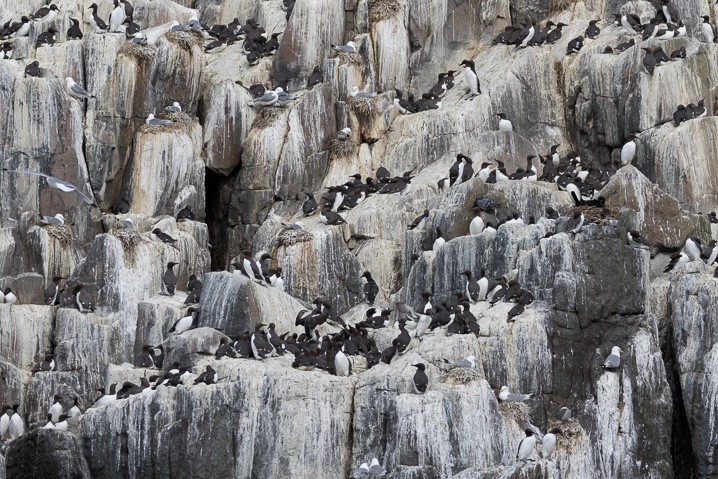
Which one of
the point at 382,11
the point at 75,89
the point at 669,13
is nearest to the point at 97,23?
the point at 75,89

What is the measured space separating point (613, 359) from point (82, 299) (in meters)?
11.0

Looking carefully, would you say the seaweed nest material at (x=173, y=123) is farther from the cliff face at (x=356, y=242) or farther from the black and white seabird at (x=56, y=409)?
the black and white seabird at (x=56, y=409)

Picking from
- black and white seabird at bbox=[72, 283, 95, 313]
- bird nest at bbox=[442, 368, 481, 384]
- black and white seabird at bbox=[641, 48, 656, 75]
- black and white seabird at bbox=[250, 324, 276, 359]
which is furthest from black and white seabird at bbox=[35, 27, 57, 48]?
bird nest at bbox=[442, 368, 481, 384]

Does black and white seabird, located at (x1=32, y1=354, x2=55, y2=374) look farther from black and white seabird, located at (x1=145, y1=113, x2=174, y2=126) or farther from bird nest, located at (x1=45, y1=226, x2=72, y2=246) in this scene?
black and white seabird, located at (x1=145, y1=113, x2=174, y2=126)

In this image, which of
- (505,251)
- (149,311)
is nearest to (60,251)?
(149,311)

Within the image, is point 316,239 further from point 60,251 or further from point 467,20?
point 467,20

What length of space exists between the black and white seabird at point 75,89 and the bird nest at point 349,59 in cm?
557

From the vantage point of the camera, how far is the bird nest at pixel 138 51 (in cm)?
4684

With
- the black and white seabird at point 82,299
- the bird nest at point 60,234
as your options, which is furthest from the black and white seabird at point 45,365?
the bird nest at point 60,234

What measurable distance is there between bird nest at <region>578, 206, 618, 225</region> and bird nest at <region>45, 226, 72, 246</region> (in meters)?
11.2

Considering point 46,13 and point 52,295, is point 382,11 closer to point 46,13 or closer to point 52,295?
point 46,13

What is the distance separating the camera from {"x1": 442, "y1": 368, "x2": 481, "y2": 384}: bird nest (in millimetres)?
36094

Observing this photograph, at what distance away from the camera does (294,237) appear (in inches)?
1697

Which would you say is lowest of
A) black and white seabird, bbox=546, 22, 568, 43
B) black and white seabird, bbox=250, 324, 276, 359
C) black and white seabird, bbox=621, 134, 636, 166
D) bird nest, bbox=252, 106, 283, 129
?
black and white seabird, bbox=250, 324, 276, 359
